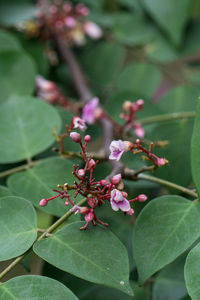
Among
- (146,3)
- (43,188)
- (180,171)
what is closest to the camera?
(43,188)

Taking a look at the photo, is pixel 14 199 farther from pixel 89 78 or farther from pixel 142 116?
pixel 89 78

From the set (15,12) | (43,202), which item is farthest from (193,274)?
(15,12)

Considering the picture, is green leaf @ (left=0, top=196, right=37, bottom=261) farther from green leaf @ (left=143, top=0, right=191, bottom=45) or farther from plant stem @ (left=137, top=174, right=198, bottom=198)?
green leaf @ (left=143, top=0, right=191, bottom=45)

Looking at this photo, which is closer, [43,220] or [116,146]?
[116,146]

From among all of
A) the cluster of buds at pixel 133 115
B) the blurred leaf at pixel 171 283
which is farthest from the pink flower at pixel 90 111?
the blurred leaf at pixel 171 283

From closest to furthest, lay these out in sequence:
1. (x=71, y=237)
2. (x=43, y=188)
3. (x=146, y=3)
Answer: (x=71, y=237) < (x=43, y=188) < (x=146, y=3)

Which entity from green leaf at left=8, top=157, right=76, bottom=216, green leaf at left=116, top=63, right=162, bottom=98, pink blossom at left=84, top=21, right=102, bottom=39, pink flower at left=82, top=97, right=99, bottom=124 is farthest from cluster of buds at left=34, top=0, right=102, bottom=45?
green leaf at left=8, top=157, right=76, bottom=216

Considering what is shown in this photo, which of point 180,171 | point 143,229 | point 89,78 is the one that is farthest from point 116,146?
point 89,78
